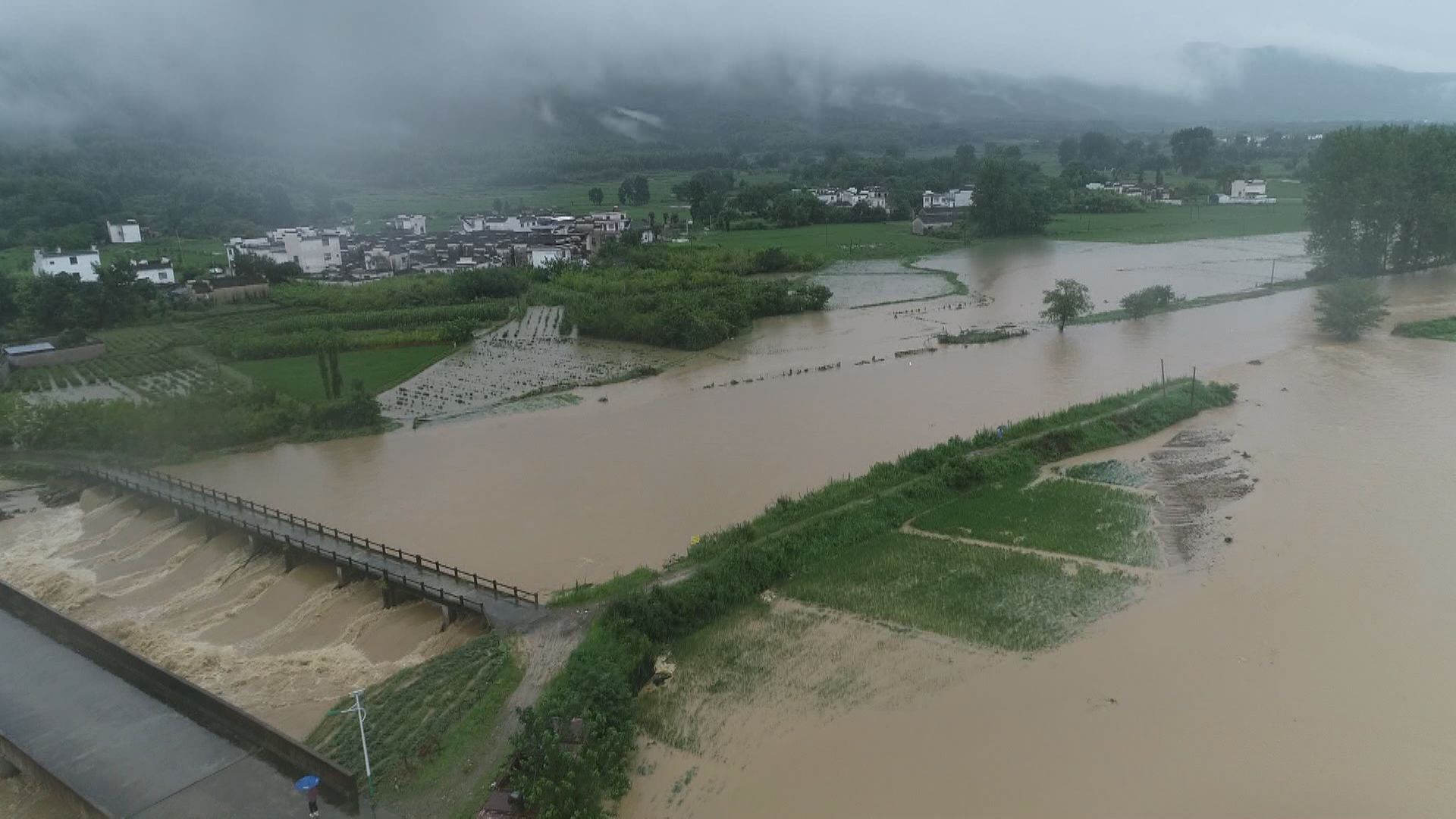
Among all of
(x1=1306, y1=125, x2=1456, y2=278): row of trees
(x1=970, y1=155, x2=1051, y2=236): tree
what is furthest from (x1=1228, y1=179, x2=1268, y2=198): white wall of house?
(x1=1306, y1=125, x2=1456, y2=278): row of trees

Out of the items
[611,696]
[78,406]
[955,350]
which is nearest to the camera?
[611,696]

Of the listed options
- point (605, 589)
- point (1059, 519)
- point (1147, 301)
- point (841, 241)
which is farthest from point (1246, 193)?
point (605, 589)

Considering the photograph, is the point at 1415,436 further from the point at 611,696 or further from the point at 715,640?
the point at 611,696

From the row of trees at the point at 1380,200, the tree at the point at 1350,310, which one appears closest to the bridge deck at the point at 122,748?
the tree at the point at 1350,310

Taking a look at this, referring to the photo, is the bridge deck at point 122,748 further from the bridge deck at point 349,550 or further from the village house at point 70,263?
the village house at point 70,263

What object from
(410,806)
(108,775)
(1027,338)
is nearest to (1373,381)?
(1027,338)

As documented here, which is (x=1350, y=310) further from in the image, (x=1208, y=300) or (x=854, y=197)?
(x=854, y=197)
